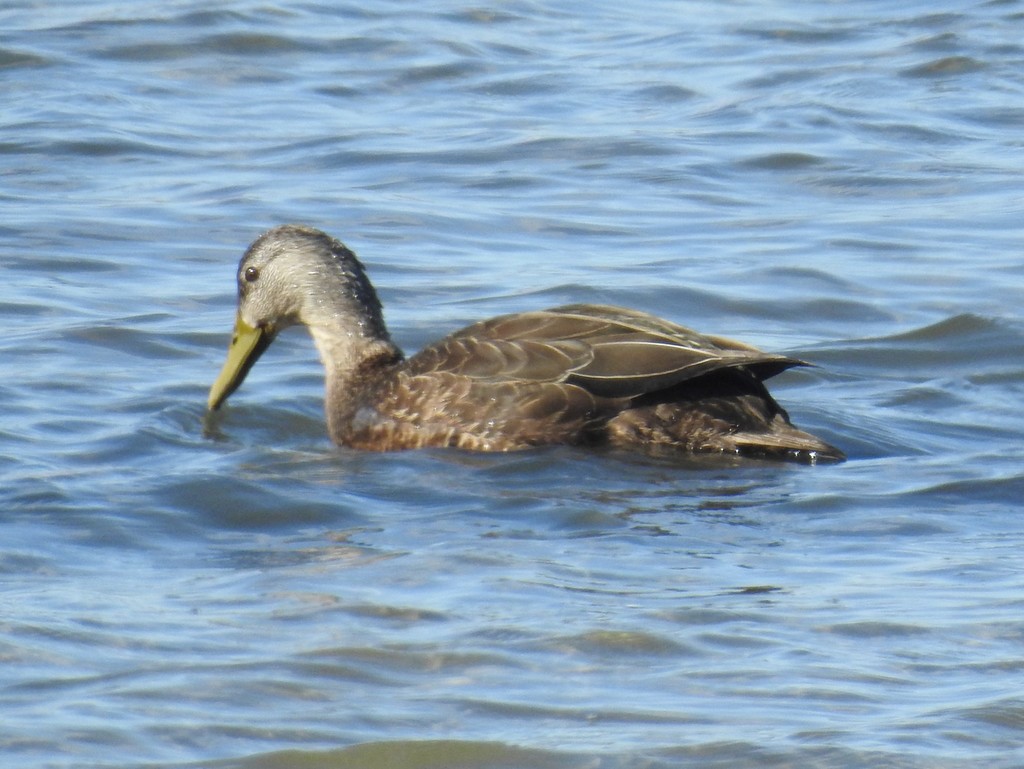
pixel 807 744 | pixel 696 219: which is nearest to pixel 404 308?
pixel 696 219

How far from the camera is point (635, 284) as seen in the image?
11.3m

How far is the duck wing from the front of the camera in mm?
8062

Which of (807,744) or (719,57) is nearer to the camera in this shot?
(807,744)

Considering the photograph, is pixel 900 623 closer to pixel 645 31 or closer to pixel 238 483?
pixel 238 483

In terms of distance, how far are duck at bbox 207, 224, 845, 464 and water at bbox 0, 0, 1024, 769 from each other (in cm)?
16

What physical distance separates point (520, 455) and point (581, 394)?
34 cm

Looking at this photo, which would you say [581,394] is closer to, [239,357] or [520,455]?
[520,455]

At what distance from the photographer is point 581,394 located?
26.9 ft

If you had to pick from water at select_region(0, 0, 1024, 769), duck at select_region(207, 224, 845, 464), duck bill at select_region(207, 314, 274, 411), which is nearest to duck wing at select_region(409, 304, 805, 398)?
duck at select_region(207, 224, 845, 464)

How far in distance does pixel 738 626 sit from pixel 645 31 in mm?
13171

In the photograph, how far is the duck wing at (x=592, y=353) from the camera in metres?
Result: 8.06

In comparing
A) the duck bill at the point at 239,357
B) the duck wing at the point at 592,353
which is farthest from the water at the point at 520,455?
the duck wing at the point at 592,353

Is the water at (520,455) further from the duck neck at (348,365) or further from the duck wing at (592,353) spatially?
the duck wing at (592,353)

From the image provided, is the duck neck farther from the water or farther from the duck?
the water
